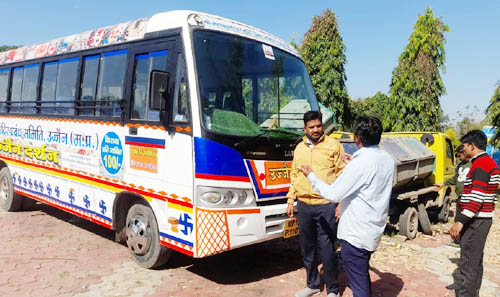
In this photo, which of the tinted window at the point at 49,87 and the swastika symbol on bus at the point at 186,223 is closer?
the swastika symbol on bus at the point at 186,223

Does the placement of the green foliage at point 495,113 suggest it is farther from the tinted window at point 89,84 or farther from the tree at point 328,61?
the tinted window at point 89,84

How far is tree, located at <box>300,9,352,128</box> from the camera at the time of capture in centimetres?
1972

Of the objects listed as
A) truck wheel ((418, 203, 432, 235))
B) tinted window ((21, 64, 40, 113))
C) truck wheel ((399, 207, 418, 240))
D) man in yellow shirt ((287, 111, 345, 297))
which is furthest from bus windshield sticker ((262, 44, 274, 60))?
truck wheel ((418, 203, 432, 235))

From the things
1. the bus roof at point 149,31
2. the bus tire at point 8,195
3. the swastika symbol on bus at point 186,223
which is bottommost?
the bus tire at point 8,195

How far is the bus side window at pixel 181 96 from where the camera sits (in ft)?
14.9

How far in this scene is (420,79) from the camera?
61.0ft

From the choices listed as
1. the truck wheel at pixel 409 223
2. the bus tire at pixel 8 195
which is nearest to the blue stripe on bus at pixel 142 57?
the bus tire at pixel 8 195

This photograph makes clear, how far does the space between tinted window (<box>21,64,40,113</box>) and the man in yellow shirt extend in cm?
561

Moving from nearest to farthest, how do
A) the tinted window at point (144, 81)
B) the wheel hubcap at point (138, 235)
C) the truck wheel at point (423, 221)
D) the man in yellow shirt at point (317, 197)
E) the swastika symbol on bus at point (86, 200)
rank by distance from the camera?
the man in yellow shirt at point (317, 197), the tinted window at point (144, 81), the wheel hubcap at point (138, 235), the swastika symbol on bus at point (86, 200), the truck wheel at point (423, 221)

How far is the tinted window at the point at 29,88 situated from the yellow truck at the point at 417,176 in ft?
19.0

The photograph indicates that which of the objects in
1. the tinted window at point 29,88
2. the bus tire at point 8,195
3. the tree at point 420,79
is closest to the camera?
Answer: the tinted window at point 29,88

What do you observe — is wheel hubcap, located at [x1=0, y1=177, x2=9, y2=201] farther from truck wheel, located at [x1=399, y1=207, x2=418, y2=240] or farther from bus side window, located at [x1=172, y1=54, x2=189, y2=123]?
truck wheel, located at [x1=399, y1=207, x2=418, y2=240]

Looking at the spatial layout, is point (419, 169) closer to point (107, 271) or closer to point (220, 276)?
point (220, 276)

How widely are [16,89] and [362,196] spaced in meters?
7.73
